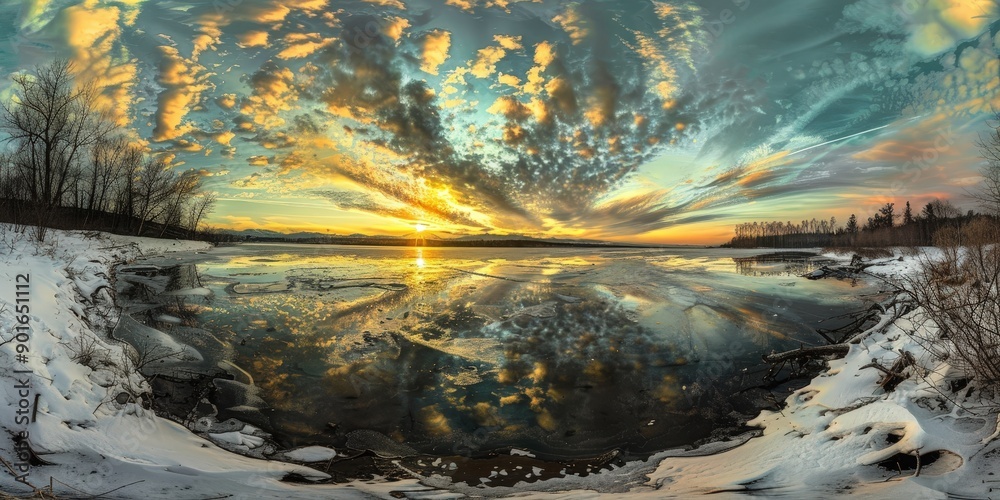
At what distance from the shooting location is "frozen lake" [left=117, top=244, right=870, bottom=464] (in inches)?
251

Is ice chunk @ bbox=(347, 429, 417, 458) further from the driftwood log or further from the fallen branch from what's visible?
the fallen branch

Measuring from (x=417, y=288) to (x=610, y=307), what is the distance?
335 inches

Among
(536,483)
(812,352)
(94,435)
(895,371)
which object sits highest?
(895,371)

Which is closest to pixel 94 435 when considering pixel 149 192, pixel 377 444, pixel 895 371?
pixel 377 444

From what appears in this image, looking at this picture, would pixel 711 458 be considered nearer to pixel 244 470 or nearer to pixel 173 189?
pixel 244 470

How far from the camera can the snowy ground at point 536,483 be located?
382 cm

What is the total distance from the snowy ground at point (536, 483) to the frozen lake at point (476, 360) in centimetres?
88

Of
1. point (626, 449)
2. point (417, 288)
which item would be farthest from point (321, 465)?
point (417, 288)

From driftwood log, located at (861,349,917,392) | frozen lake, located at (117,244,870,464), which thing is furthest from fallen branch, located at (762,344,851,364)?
driftwood log, located at (861,349,917,392)

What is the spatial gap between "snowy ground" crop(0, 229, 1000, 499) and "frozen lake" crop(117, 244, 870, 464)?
0.88 metres

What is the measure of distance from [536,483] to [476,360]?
4.14 meters

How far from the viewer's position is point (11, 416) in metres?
4.14

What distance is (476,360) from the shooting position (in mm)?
9016

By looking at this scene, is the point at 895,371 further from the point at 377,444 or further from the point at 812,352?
A: the point at 377,444
